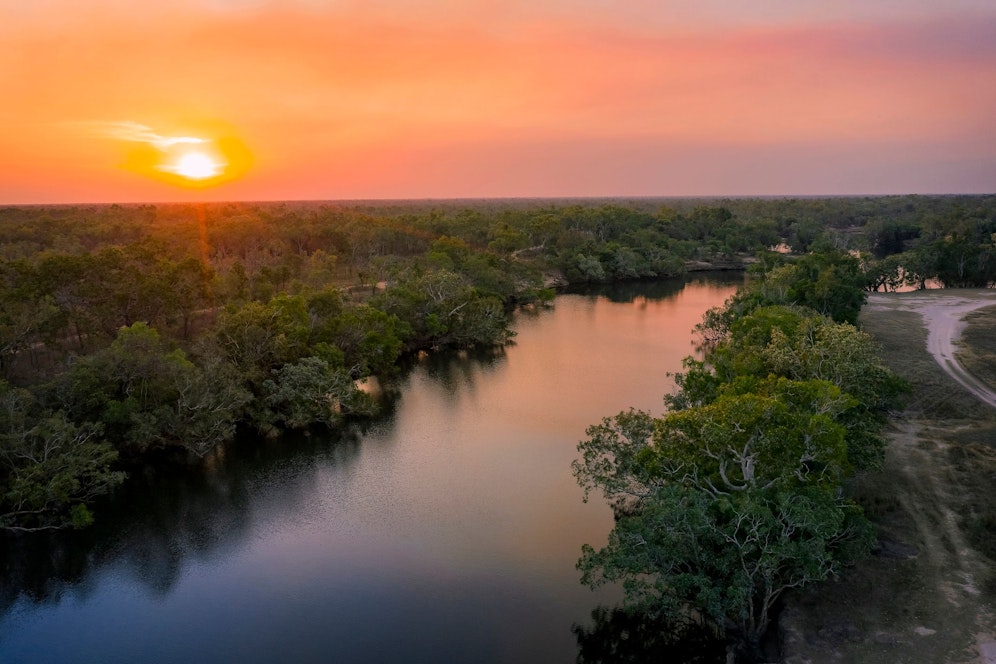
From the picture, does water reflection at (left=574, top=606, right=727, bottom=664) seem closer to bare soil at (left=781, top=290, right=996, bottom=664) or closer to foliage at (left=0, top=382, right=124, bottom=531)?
bare soil at (left=781, top=290, right=996, bottom=664)

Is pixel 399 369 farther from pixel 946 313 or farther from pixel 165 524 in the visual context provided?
pixel 946 313

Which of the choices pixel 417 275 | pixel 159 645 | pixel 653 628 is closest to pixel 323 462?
pixel 159 645

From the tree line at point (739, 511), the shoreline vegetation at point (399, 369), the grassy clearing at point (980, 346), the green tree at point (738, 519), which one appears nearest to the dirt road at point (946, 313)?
the grassy clearing at point (980, 346)

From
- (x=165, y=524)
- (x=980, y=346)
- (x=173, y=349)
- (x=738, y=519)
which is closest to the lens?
(x=738, y=519)

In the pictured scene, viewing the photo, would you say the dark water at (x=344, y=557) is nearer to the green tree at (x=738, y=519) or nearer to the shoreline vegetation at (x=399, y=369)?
the shoreline vegetation at (x=399, y=369)

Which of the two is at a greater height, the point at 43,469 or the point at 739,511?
the point at 739,511

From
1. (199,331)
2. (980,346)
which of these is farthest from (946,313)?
(199,331)
